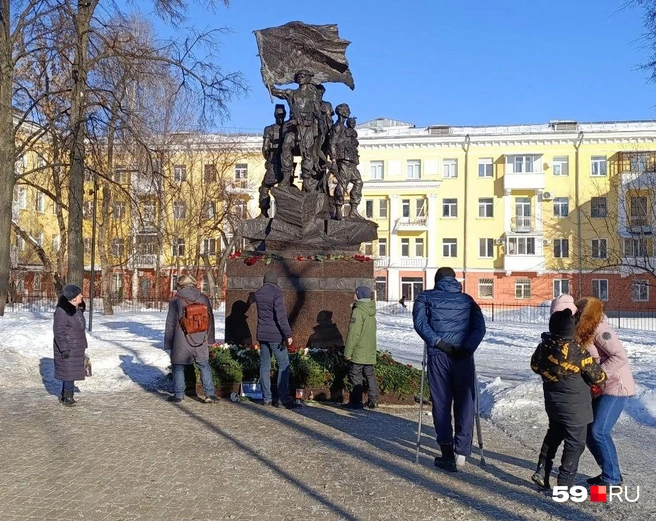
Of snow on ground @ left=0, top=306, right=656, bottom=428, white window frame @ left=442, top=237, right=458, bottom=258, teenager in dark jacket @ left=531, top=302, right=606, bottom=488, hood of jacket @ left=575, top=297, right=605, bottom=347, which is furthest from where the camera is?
white window frame @ left=442, top=237, right=458, bottom=258

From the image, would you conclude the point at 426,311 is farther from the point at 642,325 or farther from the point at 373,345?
the point at 642,325

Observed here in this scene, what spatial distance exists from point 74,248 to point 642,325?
82.2 feet

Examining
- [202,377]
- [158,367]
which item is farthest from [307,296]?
[158,367]

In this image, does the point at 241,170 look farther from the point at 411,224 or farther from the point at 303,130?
the point at 303,130

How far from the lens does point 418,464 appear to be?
614cm

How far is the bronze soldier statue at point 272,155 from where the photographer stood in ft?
43.9

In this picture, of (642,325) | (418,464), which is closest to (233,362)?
(418,464)

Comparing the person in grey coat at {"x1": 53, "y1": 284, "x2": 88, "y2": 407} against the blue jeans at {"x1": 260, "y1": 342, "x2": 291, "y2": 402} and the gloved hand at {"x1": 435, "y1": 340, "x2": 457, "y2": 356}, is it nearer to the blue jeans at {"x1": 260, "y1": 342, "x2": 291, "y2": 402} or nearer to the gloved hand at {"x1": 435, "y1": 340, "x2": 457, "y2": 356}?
the blue jeans at {"x1": 260, "y1": 342, "x2": 291, "y2": 402}

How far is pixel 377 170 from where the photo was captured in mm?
53406

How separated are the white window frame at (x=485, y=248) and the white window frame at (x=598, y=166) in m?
8.97

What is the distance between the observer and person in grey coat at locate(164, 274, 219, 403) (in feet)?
28.8

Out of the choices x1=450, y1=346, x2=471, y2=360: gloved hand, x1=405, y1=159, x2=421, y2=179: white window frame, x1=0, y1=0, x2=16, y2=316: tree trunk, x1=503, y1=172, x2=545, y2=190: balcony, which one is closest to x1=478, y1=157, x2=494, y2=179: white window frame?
x1=503, y1=172, x2=545, y2=190: balcony

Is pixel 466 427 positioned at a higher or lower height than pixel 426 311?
lower

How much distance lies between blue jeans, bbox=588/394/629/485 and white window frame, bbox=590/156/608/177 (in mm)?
48565
